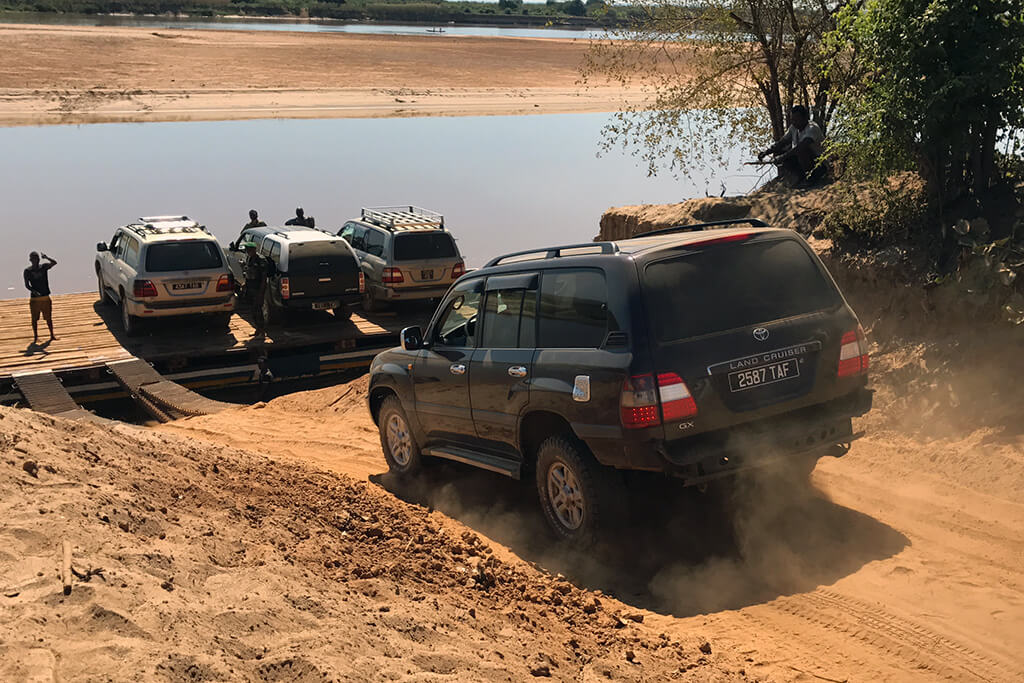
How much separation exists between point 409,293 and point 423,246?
39.1 inches

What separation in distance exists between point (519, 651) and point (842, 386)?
9.90 feet

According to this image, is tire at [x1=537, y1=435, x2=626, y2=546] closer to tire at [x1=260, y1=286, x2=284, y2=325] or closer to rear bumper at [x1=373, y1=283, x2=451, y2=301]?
tire at [x1=260, y1=286, x2=284, y2=325]

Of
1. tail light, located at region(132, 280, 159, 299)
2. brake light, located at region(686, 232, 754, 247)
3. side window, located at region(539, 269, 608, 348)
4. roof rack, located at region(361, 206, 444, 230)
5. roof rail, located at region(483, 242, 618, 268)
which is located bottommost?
tail light, located at region(132, 280, 159, 299)

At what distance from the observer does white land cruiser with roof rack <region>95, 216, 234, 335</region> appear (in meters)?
18.3

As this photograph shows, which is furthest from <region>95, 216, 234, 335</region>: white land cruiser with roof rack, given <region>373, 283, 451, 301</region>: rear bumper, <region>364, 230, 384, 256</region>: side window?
<region>364, 230, 384, 256</region>: side window

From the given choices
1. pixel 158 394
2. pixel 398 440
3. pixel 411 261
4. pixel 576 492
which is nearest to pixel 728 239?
pixel 576 492

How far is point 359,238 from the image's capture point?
72.7ft

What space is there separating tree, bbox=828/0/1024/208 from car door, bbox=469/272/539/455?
204 inches

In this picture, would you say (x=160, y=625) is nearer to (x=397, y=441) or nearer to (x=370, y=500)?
(x=370, y=500)

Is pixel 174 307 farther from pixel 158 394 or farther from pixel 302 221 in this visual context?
pixel 302 221

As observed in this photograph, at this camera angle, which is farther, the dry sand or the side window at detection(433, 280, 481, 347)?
the dry sand

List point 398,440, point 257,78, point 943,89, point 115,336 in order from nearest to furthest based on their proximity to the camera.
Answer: point 398,440, point 943,89, point 115,336, point 257,78

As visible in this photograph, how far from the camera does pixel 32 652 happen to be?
4.43 meters

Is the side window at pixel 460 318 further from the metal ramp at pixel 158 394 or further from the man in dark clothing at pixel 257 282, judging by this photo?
the man in dark clothing at pixel 257 282
